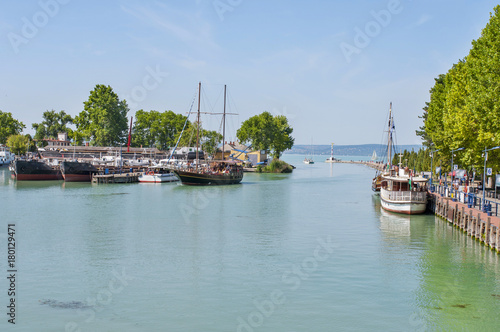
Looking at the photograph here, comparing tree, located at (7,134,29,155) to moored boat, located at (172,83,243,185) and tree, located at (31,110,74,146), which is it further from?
moored boat, located at (172,83,243,185)

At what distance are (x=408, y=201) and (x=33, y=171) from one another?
65926mm

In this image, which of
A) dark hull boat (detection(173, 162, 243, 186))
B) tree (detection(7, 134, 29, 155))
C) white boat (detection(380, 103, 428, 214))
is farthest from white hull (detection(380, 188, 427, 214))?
tree (detection(7, 134, 29, 155))

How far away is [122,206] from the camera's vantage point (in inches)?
1957

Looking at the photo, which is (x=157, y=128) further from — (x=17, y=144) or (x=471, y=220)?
(x=471, y=220)

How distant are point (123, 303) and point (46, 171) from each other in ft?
240

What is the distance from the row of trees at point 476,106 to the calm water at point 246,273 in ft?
23.9

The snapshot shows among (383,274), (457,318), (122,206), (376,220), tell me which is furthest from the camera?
(122,206)

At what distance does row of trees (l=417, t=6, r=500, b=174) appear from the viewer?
108ft

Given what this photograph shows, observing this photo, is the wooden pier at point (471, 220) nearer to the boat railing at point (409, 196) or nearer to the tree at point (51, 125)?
the boat railing at point (409, 196)

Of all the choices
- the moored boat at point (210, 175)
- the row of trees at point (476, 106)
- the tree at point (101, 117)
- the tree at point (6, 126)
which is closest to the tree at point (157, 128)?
the tree at point (101, 117)

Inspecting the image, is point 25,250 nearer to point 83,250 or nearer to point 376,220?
point 83,250

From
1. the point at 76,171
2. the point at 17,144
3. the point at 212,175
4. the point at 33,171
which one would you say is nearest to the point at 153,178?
the point at 212,175

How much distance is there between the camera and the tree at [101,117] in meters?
130

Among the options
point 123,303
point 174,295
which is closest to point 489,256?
point 174,295
